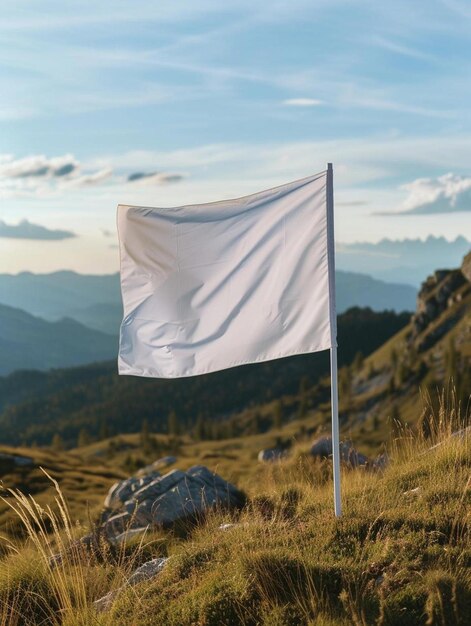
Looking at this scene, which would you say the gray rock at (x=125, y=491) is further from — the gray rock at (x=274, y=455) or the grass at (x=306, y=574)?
the grass at (x=306, y=574)

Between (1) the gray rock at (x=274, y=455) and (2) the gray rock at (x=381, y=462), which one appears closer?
(2) the gray rock at (x=381, y=462)

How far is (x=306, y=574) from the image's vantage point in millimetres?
7977

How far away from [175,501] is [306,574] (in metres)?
9.14

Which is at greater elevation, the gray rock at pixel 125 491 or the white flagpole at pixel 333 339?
the white flagpole at pixel 333 339

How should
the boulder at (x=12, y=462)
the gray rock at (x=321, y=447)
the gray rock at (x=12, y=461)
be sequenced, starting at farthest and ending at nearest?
the gray rock at (x=12, y=461) → the boulder at (x=12, y=462) → the gray rock at (x=321, y=447)

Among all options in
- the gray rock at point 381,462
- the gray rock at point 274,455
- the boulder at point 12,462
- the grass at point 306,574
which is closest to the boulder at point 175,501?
the gray rock at point 274,455

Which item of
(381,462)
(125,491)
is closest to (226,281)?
(381,462)

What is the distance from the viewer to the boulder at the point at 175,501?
15977 millimetres

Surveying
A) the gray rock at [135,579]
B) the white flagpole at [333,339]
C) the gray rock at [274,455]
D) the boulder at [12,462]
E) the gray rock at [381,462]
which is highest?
the white flagpole at [333,339]

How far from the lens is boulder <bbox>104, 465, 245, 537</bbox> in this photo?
1598 cm

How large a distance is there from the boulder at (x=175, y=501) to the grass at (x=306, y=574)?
431 cm

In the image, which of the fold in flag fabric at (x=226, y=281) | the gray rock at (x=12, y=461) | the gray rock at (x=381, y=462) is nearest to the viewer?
the fold in flag fabric at (x=226, y=281)

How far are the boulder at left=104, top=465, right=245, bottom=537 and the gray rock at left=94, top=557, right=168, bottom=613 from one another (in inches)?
173

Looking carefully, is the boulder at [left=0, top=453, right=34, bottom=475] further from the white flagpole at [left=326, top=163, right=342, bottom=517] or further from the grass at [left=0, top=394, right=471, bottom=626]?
the white flagpole at [left=326, top=163, right=342, bottom=517]
